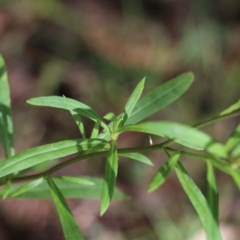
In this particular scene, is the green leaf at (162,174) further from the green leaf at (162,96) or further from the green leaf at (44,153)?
the green leaf at (162,96)

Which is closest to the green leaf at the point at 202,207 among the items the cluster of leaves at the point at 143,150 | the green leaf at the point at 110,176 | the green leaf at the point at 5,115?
the cluster of leaves at the point at 143,150

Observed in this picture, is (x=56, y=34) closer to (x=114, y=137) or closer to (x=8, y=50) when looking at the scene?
(x=8, y=50)

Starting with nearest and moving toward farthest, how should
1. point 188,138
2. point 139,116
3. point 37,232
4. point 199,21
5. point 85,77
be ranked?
point 188,138, point 139,116, point 37,232, point 85,77, point 199,21

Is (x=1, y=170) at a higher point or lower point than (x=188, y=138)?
lower

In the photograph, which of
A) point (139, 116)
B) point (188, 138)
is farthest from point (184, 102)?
point (188, 138)

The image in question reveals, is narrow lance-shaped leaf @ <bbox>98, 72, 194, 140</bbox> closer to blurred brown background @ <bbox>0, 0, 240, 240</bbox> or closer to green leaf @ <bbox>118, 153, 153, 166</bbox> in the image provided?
green leaf @ <bbox>118, 153, 153, 166</bbox>

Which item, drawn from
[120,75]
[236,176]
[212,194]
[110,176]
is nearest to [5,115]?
[110,176]

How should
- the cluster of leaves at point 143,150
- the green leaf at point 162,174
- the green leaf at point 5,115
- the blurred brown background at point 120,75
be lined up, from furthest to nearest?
the blurred brown background at point 120,75, the green leaf at point 5,115, the green leaf at point 162,174, the cluster of leaves at point 143,150
